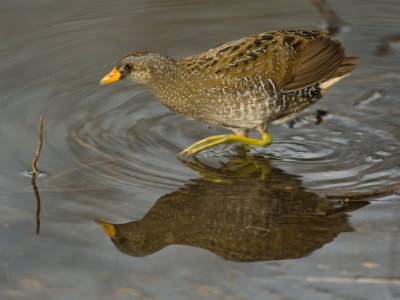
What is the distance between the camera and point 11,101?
19.7 feet

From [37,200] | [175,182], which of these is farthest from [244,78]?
[37,200]

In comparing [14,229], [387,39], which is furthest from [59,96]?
[387,39]

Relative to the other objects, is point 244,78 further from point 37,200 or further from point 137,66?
point 37,200

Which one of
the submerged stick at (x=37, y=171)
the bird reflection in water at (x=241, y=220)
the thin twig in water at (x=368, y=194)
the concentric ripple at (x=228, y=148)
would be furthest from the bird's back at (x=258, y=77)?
the submerged stick at (x=37, y=171)

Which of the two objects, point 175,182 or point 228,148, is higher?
point 175,182

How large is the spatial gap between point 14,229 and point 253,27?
151 inches

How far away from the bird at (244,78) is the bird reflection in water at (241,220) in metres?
0.49

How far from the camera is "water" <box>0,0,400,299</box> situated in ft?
12.5

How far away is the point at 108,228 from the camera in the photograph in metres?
4.29

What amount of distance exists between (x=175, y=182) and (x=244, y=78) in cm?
89

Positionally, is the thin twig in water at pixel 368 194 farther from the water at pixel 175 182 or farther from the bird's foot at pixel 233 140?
the bird's foot at pixel 233 140

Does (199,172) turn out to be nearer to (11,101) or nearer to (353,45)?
(11,101)

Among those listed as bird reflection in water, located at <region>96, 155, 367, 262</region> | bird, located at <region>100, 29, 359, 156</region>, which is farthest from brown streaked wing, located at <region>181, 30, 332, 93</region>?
bird reflection in water, located at <region>96, 155, 367, 262</region>

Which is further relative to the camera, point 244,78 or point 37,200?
point 244,78
